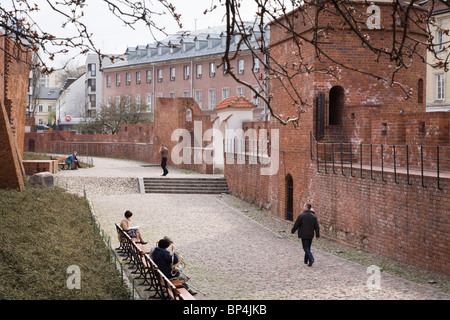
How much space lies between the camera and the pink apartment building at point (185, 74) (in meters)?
55.6

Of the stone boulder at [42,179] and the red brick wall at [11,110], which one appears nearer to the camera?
the red brick wall at [11,110]

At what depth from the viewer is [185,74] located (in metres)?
61.2

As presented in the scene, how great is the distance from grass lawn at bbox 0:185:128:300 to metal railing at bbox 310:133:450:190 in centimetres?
633

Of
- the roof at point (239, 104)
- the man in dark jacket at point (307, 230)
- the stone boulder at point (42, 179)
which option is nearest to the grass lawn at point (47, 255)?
the man in dark jacket at point (307, 230)

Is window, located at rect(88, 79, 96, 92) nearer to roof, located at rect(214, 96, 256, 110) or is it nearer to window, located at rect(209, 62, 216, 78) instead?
window, located at rect(209, 62, 216, 78)


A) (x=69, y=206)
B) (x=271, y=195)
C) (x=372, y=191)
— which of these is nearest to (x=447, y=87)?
(x=271, y=195)

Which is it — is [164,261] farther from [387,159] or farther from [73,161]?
[73,161]

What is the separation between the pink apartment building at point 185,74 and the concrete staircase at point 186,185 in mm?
25234

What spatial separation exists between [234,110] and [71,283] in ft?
66.0

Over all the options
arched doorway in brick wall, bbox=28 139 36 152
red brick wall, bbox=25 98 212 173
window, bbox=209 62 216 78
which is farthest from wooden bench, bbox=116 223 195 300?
window, bbox=209 62 216 78

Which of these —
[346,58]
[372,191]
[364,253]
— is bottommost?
Result: [364,253]

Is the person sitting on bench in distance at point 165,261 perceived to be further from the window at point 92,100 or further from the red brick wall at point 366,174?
the window at point 92,100

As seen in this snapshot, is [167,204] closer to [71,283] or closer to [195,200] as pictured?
[195,200]

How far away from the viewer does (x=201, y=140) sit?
1286 inches
